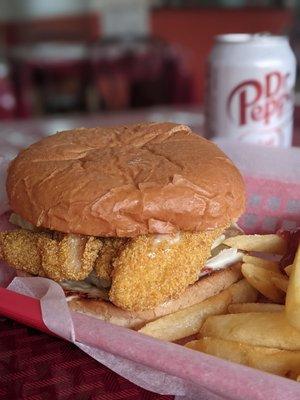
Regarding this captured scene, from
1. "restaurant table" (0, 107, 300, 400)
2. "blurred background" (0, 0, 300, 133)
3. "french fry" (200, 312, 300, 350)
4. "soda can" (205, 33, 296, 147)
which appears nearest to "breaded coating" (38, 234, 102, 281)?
"restaurant table" (0, 107, 300, 400)

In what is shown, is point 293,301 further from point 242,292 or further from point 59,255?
point 59,255

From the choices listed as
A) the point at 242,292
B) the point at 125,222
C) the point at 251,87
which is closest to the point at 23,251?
the point at 125,222

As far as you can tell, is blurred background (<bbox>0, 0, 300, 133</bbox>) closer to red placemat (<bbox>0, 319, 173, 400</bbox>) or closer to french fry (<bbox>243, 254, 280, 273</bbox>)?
french fry (<bbox>243, 254, 280, 273</bbox>)

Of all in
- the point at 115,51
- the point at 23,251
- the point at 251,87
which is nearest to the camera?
the point at 23,251

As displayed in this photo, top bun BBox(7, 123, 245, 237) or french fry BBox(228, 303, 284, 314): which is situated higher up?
→ top bun BBox(7, 123, 245, 237)

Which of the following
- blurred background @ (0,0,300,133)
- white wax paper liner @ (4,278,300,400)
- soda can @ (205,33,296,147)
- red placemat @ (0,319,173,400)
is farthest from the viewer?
blurred background @ (0,0,300,133)
